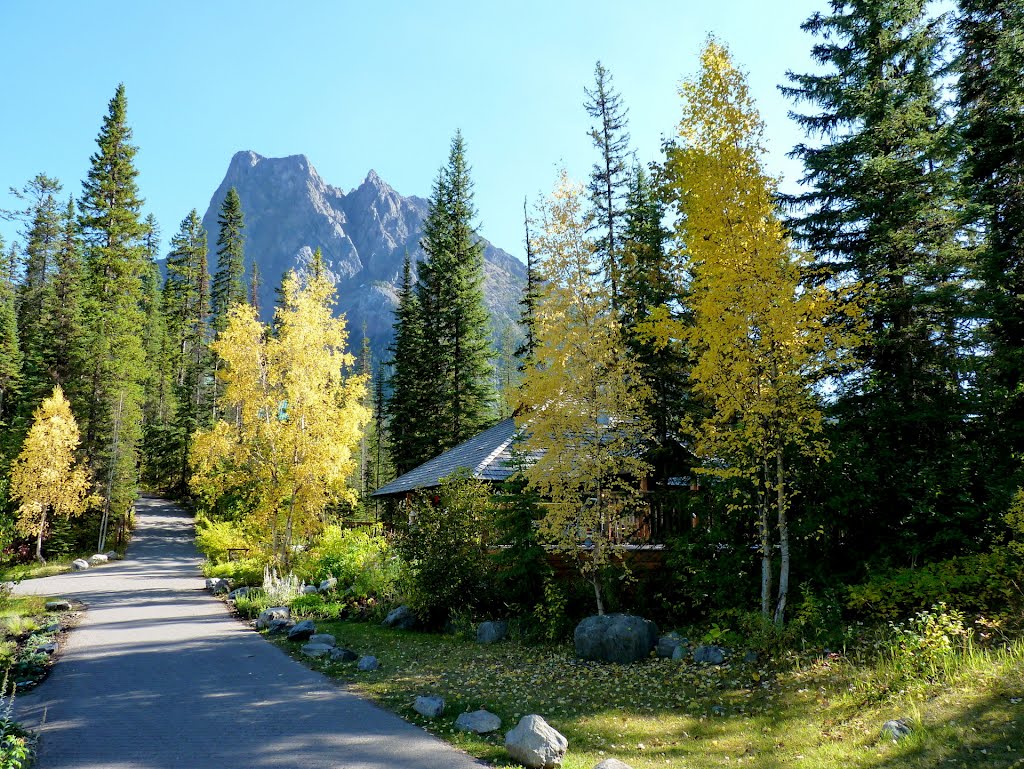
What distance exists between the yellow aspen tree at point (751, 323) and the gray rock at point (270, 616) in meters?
8.58

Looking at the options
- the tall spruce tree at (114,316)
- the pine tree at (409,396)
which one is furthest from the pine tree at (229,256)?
the pine tree at (409,396)

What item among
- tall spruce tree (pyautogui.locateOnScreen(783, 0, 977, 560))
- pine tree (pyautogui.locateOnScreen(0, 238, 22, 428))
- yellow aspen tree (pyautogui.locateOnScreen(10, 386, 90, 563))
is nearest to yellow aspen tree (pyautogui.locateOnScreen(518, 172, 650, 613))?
tall spruce tree (pyautogui.locateOnScreen(783, 0, 977, 560))

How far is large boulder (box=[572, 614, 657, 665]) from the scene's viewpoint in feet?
27.5

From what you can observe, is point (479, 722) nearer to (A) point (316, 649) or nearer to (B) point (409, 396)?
(A) point (316, 649)

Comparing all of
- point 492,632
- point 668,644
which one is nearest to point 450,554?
point 492,632

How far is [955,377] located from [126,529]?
35150 mm

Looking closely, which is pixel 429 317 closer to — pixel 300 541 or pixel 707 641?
pixel 300 541

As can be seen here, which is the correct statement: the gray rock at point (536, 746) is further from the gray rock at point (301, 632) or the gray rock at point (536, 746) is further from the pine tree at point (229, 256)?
the pine tree at point (229, 256)

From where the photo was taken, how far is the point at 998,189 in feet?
31.2

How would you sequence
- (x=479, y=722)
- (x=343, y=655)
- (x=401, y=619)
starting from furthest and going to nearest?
(x=401, y=619) < (x=343, y=655) < (x=479, y=722)

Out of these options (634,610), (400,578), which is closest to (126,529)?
(400,578)

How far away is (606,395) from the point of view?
9.43 m

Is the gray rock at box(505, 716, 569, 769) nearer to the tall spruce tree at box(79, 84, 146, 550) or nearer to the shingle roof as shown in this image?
the shingle roof

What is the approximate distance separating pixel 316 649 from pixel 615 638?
460cm
